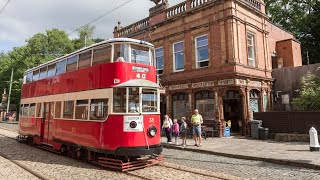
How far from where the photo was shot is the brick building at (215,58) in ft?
59.9

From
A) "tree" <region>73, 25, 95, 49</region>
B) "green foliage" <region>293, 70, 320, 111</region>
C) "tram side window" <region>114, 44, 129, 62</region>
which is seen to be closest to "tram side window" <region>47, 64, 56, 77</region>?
"tram side window" <region>114, 44, 129, 62</region>

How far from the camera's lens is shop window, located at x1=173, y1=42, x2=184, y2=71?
21156 millimetres

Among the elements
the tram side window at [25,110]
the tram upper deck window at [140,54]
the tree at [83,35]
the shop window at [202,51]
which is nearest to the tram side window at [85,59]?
the tram upper deck window at [140,54]

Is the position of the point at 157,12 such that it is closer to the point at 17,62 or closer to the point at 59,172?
the point at 59,172

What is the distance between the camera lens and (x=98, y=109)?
10320 millimetres

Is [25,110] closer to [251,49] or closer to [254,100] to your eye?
[254,100]

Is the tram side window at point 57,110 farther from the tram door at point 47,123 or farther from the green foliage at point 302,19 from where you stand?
the green foliage at point 302,19

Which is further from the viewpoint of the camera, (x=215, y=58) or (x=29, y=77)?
(x=215, y=58)

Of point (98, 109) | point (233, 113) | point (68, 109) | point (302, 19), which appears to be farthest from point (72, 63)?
point (302, 19)

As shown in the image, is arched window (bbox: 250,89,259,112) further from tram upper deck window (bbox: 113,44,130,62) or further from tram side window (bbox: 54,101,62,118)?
tram side window (bbox: 54,101,62,118)

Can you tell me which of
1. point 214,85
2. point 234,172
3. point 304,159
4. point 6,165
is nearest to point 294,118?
point 214,85

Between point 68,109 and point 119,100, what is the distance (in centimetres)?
335

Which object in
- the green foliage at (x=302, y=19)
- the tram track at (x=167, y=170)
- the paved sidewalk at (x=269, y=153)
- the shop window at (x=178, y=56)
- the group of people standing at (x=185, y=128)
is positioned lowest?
the tram track at (x=167, y=170)

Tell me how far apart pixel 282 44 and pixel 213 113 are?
34.1ft
